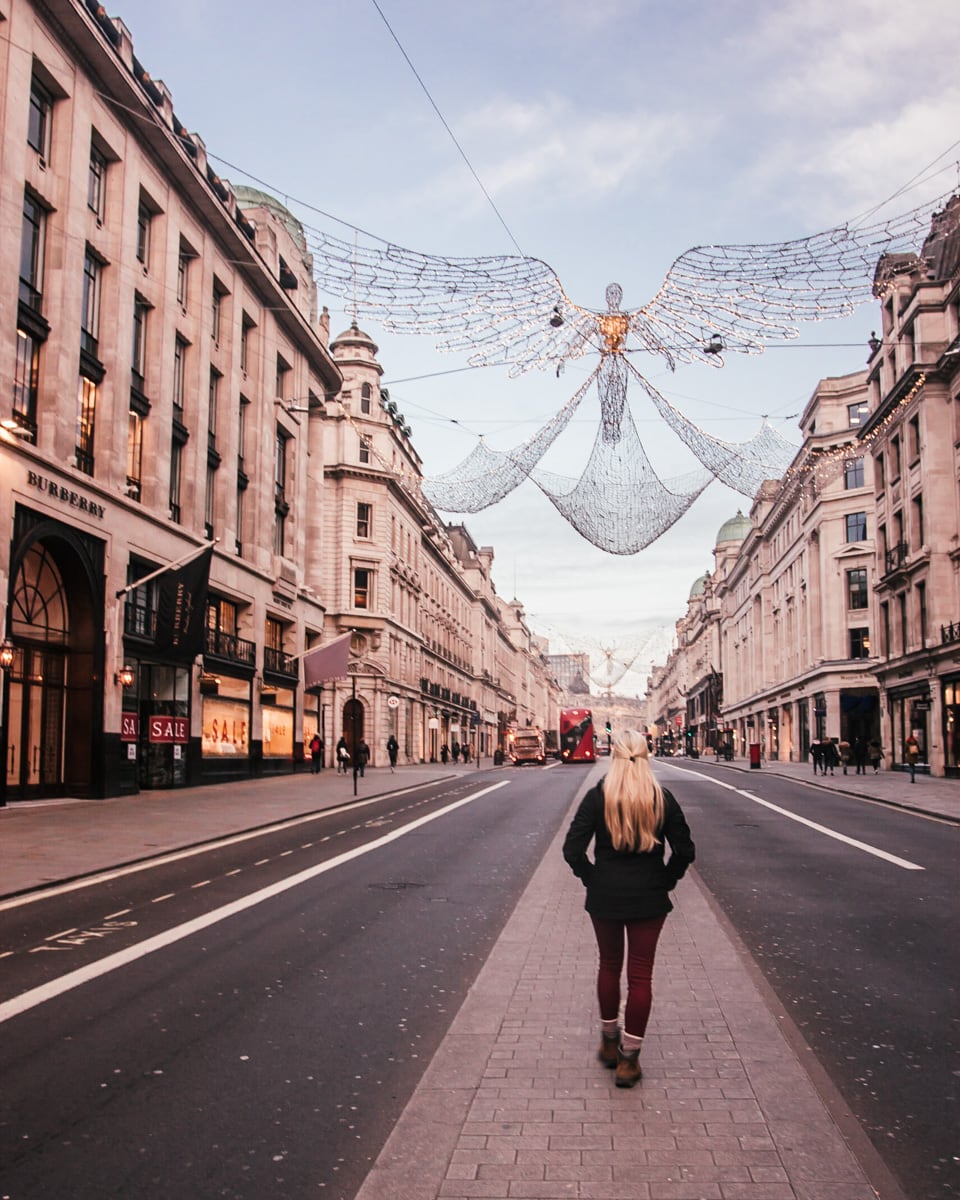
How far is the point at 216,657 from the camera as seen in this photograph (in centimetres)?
3588

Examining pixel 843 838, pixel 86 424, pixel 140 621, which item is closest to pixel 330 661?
pixel 140 621

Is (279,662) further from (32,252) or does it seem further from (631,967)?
(631,967)

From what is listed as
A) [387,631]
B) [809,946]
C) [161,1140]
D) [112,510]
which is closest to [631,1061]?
[161,1140]

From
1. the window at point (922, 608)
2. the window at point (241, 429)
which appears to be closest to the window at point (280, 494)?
the window at point (241, 429)

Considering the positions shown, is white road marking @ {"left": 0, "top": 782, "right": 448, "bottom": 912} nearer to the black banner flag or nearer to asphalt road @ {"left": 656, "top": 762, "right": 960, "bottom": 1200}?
the black banner flag

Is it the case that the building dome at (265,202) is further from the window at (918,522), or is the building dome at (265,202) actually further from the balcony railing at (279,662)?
the window at (918,522)

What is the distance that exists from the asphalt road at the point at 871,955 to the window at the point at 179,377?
2238cm

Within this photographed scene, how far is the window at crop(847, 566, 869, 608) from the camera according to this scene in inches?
2608

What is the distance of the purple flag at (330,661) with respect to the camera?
42031 millimetres

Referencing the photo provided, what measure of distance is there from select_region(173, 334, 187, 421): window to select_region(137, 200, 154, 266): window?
112 inches

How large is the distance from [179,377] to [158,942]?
93.3 ft

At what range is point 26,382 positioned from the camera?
2531 centimetres

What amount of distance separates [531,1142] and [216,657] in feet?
107

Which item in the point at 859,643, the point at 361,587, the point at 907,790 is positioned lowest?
the point at 907,790
